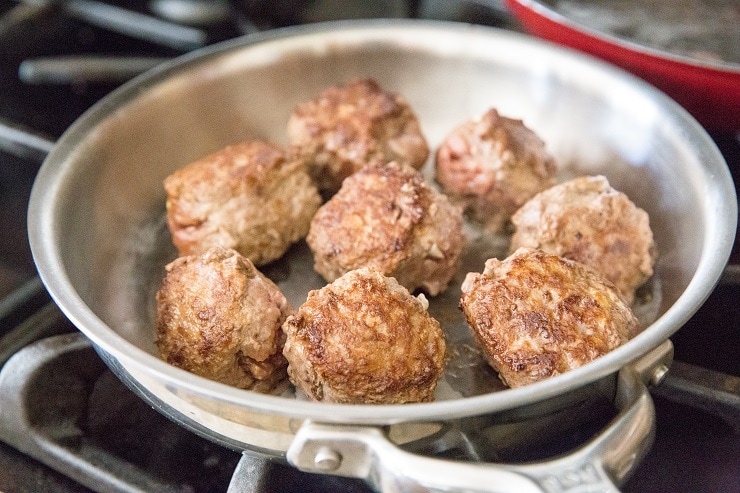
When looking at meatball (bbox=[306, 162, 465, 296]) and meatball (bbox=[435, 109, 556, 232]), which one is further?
meatball (bbox=[435, 109, 556, 232])

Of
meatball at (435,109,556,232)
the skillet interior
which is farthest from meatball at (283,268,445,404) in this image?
meatball at (435,109,556,232)

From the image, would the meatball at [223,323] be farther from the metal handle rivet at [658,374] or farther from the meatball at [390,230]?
the metal handle rivet at [658,374]

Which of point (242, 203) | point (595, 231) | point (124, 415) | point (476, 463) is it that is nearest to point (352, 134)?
point (242, 203)

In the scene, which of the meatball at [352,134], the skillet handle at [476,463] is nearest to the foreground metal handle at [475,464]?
the skillet handle at [476,463]

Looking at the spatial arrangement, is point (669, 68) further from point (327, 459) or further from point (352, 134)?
point (327, 459)

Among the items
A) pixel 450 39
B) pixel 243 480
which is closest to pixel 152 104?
pixel 450 39

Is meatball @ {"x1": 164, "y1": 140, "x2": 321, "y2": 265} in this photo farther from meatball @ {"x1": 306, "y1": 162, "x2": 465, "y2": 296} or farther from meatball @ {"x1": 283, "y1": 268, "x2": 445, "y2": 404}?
meatball @ {"x1": 283, "y1": 268, "x2": 445, "y2": 404}
